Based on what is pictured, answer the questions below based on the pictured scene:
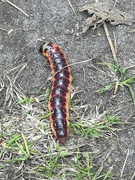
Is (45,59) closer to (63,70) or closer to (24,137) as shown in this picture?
(63,70)

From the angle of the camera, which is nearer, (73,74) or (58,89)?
(58,89)

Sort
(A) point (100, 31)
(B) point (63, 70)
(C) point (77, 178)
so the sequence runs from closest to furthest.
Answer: (C) point (77, 178), (B) point (63, 70), (A) point (100, 31)

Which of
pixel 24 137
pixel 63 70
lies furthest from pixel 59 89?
pixel 24 137
